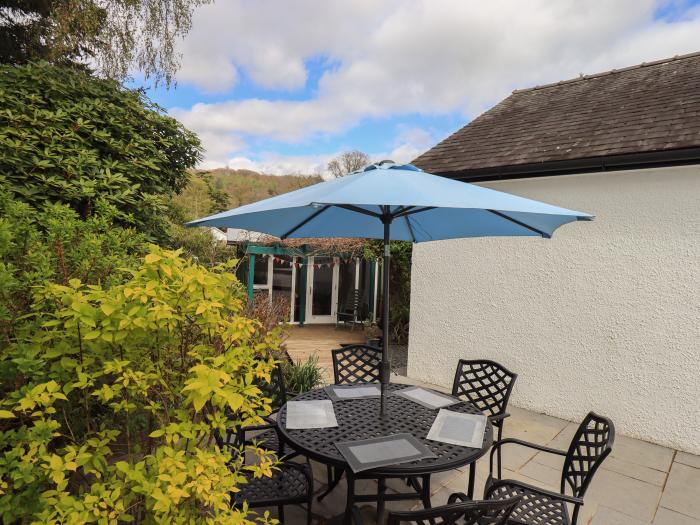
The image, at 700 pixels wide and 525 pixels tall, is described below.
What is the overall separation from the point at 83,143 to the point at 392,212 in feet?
11.9

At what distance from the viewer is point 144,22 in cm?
618

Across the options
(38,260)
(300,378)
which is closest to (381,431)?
(38,260)

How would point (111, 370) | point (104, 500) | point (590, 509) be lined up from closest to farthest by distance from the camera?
point (104, 500) → point (111, 370) → point (590, 509)

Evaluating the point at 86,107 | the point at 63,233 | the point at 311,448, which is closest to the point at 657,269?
the point at 311,448

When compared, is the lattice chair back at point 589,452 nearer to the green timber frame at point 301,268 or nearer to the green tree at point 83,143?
the green tree at point 83,143

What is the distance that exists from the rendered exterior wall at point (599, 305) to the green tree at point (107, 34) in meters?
5.96

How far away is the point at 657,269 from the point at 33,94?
25.8 ft

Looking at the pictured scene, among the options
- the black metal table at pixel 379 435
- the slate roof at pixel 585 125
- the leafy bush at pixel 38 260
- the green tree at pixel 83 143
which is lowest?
the black metal table at pixel 379 435

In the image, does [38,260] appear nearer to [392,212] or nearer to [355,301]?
[392,212]

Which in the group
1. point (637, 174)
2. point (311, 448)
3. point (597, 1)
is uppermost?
point (597, 1)

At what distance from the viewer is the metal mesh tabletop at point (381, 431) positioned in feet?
7.89

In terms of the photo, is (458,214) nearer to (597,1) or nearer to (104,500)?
(104,500)

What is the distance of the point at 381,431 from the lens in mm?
2865

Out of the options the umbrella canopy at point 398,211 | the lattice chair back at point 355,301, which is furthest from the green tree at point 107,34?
the lattice chair back at point 355,301
